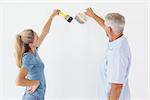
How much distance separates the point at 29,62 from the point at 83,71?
1.40 ft

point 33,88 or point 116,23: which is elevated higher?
point 116,23

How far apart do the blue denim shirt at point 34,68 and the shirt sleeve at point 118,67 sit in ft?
1.30

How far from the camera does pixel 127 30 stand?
7.10ft

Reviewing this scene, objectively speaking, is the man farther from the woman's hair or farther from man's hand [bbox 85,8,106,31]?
the woman's hair

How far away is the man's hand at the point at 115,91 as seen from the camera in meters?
1.83

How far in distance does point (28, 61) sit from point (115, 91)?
0.50 metres

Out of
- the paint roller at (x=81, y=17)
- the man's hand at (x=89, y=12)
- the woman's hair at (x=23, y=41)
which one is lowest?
the woman's hair at (x=23, y=41)

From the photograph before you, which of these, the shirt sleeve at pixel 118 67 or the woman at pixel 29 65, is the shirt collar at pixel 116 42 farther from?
the woman at pixel 29 65

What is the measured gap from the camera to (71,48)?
2176 mm

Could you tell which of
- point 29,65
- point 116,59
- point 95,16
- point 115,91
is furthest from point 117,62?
point 29,65

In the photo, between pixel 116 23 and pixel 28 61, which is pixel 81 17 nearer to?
pixel 116 23

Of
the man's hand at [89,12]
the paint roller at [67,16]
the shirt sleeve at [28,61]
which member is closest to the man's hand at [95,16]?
the man's hand at [89,12]

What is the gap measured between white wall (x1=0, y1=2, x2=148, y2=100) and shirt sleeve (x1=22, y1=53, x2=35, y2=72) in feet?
0.87

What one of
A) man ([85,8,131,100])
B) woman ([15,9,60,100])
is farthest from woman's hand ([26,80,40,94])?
man ([85,8,131,100])
